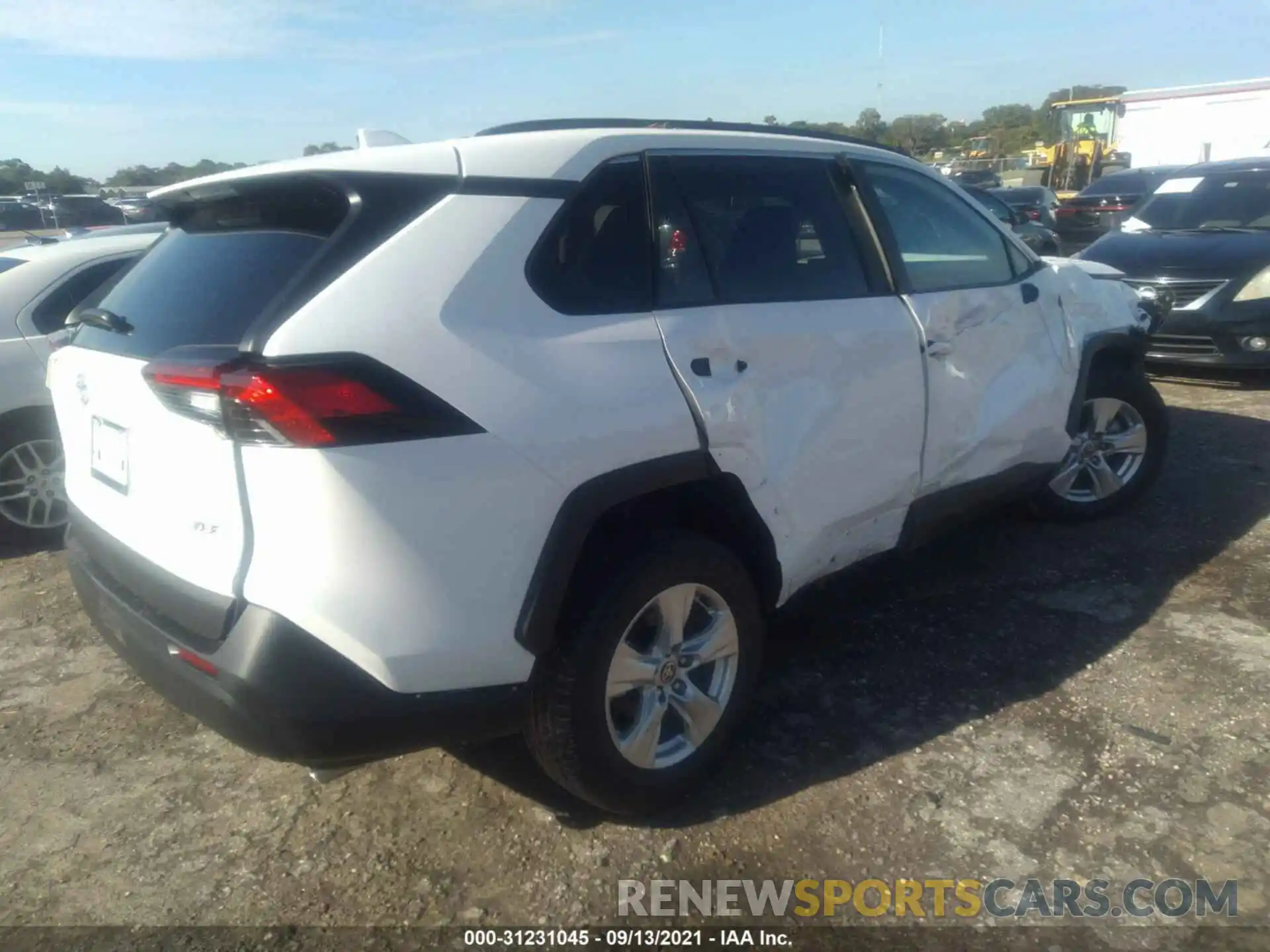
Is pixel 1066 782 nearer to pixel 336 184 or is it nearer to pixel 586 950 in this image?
pixel 586 950

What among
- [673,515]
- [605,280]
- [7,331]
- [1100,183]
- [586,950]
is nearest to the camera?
[586,950]

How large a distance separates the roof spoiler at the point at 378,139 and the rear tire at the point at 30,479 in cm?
293

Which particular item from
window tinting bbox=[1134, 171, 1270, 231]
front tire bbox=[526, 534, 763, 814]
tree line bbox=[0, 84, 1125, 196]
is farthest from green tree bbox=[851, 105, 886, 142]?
front tire bbox=[526, 534, 763, 814]

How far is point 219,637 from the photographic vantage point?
2270 millimetres

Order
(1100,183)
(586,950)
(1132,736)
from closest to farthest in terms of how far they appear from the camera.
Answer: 1. (586,950)
2. (1132,736)
3. (1100,183)

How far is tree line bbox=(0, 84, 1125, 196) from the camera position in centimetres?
1233

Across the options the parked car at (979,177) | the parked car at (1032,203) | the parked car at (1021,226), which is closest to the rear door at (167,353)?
the parked car at (1021,226)

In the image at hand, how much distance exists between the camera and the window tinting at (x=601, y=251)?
8.34 feet

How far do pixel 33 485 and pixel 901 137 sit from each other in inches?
1983

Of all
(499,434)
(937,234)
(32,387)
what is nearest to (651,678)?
(499,434)

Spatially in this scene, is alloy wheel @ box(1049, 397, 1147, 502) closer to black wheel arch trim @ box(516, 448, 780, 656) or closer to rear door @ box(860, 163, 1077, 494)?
rear door @ box(860, 163, 1077, 494)

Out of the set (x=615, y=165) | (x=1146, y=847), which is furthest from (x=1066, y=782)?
(x=615, y=165)

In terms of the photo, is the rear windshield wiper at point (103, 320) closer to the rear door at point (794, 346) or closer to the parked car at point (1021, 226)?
the rear door at point (794, 346)

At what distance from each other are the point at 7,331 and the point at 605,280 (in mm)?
3814
